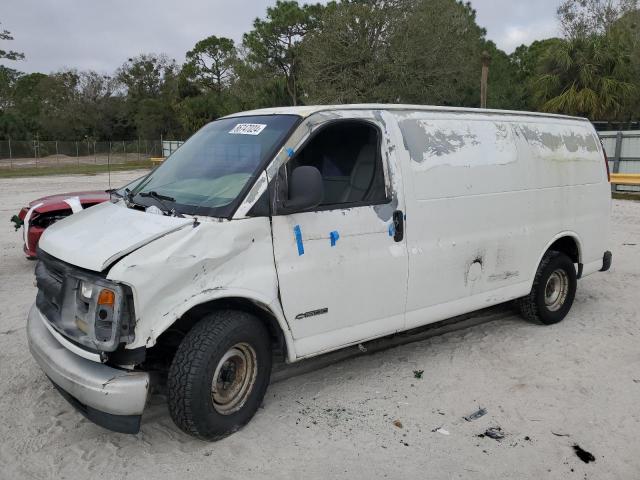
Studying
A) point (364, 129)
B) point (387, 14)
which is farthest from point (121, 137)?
point (364, 129)

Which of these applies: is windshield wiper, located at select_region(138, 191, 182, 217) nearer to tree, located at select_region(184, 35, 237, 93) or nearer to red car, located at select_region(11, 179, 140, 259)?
red car, located at select_region(11, 179, 140, 259)

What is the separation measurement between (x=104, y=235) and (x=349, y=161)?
184cm

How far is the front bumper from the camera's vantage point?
3.09 metres

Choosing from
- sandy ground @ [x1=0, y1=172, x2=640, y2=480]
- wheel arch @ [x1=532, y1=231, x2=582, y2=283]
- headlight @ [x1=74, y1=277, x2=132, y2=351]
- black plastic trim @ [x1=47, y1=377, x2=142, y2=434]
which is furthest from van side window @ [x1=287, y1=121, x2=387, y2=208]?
wheel arch @ [x1=532, y1=231, x2=582, y2=283]

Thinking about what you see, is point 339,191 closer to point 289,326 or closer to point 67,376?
point 289,326

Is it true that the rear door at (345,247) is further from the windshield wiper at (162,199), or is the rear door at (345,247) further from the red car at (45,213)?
the red car at (45,213)

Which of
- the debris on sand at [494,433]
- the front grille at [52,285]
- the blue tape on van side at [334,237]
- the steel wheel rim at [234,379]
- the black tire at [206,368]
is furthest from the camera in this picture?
the blue tape on van side at [334,237]

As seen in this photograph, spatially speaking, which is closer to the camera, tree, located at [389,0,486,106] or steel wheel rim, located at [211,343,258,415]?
steel wheel rim, located at [211,343,258,415]

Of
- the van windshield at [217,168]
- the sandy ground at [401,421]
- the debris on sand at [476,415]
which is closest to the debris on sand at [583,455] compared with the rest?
the sandy ground at [401,421]

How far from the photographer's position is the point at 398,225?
4195mm

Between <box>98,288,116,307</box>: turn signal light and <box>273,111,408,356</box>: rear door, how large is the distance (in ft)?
3.36

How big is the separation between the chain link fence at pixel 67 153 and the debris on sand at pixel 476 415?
39178mm

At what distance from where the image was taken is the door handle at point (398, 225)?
4180 mm

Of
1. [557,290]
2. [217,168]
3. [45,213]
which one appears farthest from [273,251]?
[45,213]
